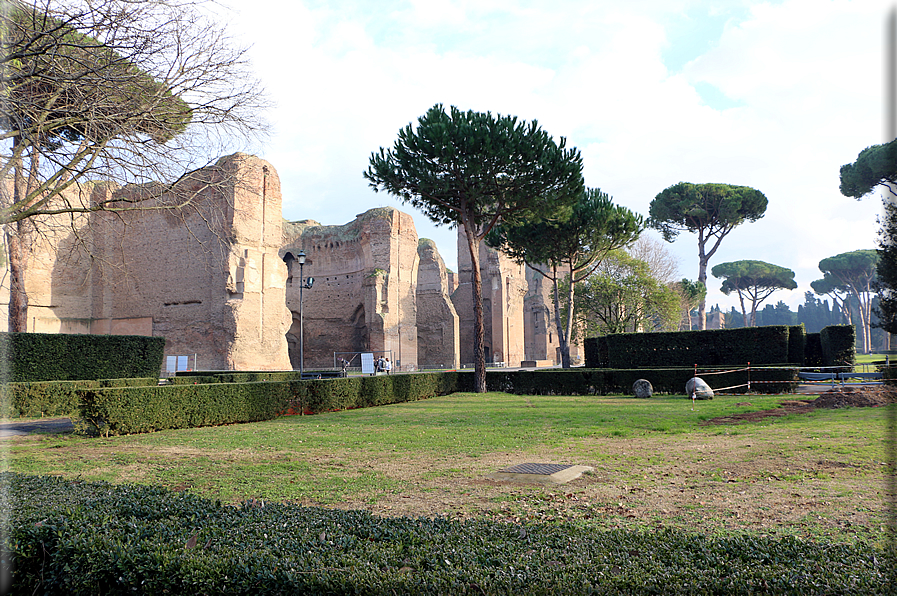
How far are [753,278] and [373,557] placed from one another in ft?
210

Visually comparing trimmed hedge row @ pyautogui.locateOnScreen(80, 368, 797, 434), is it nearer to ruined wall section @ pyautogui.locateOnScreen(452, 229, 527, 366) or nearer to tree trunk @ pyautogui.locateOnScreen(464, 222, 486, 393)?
tree trunk @ pyautogui.locateOnScreen(464, 222, 486, 393)

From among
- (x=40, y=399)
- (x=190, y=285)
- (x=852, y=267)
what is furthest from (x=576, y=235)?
(x=852, y=267)

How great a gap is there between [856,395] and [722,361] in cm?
888

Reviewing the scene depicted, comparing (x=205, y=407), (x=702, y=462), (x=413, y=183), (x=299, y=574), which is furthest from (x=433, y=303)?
(x=299, y=574)

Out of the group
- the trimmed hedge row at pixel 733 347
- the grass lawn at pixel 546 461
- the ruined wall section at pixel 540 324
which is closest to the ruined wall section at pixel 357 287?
the ruined wall section at pixel 540 324

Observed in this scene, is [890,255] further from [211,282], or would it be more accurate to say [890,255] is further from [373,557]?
[211,282]

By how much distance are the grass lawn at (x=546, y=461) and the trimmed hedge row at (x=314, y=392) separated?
1.66 ft

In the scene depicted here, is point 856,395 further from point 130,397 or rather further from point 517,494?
point 130,397

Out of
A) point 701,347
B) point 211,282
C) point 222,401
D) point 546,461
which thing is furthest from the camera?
point 211,282

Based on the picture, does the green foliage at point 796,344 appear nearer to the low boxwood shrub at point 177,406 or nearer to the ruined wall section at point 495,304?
the low boxwood shrub at point 177,406

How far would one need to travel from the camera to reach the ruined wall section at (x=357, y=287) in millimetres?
35250

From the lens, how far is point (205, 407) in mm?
10609

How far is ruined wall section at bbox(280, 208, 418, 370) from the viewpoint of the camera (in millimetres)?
35250

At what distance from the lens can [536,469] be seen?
5707 mm
